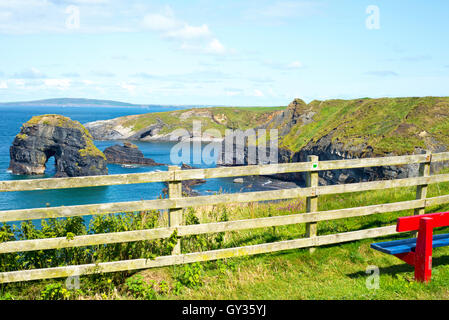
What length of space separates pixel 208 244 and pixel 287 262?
64.7 inches

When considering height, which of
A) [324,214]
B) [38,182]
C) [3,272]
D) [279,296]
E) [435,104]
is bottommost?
[279,296]

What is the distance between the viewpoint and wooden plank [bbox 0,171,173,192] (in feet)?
18.7

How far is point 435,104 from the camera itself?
47.1 metres

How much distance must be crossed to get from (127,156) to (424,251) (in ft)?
293

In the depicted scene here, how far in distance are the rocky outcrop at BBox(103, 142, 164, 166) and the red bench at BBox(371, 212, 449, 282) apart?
271ft

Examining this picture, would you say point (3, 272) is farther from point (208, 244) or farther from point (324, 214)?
point (324, 214)

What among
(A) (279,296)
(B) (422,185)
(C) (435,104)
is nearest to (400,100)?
(C) (435,104)

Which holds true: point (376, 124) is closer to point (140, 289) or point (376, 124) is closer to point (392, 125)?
point (392, 125)

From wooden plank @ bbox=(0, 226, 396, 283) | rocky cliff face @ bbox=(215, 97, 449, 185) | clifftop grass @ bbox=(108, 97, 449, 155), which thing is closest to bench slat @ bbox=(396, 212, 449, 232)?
wooden plank @ bbox=(0, 226, 396, 283)

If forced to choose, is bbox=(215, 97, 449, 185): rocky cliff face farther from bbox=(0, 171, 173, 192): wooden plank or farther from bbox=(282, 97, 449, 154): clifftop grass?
bbox=(0, 171, 173, 192): wooden plank

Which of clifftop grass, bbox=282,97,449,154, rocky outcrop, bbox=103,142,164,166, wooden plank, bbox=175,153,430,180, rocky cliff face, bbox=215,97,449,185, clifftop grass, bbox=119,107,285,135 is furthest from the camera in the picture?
clifftop grass, bbox=119,107,285,135

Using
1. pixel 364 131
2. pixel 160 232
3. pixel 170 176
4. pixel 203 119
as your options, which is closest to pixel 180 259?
pixel 160 232

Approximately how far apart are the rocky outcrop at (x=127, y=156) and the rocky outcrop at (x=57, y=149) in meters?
12.8
